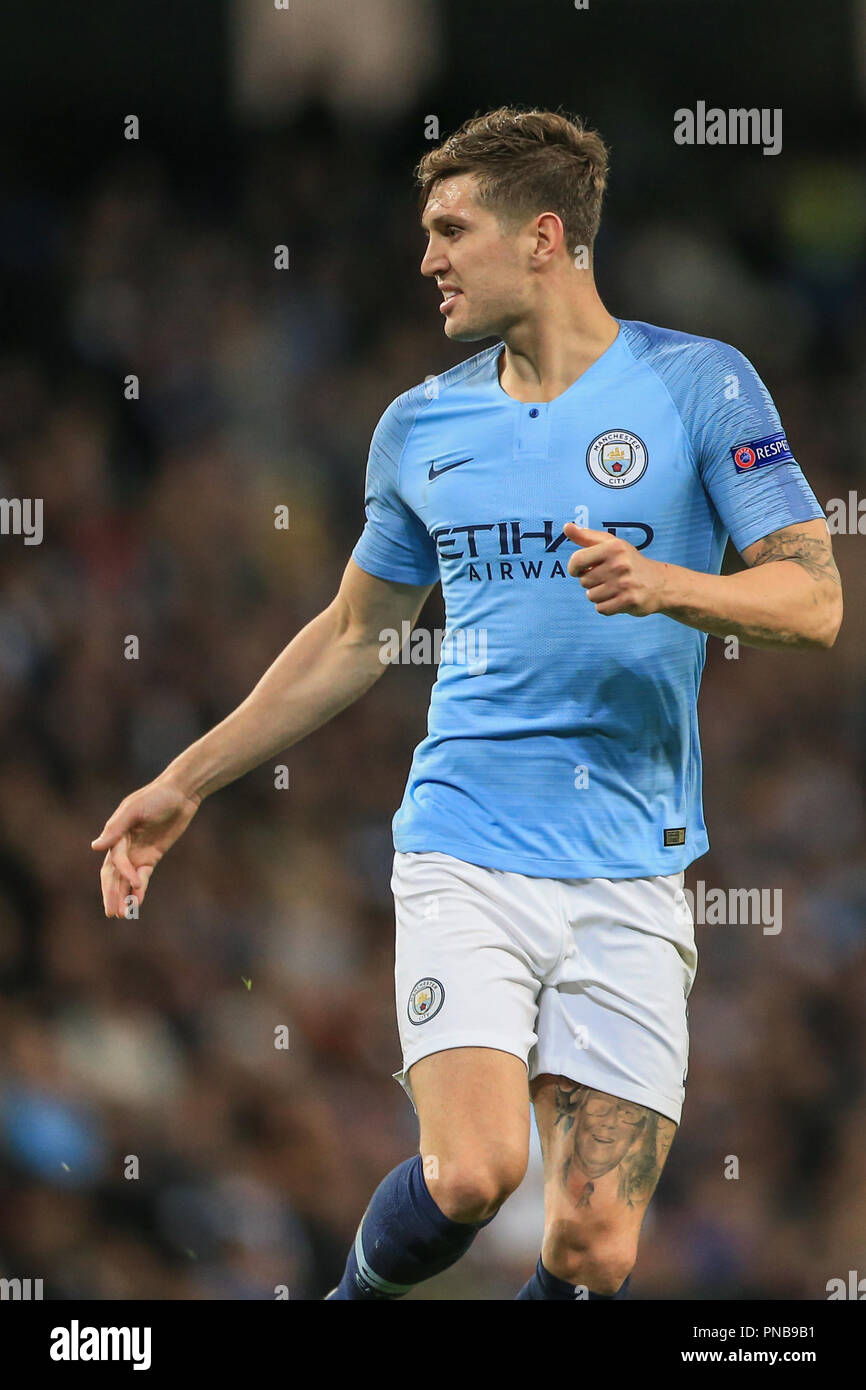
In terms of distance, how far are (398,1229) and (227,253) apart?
6.07 m

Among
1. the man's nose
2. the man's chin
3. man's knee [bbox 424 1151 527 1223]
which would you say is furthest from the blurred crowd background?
the man's nose

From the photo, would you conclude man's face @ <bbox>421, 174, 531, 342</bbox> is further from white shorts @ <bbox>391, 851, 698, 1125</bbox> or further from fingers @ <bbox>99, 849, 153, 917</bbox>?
fingers @ <bbox>99, 849, 153, 917</bbox>

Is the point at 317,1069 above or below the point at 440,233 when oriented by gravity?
below

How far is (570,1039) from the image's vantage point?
135 inches

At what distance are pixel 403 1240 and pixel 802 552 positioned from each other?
154cm

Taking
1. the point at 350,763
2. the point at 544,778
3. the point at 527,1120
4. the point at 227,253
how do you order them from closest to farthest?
the point at 527,1120 → the point at 544,778 → the point at 350,763 → the point at 227,253

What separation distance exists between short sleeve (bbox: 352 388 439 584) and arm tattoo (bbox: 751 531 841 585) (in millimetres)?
846

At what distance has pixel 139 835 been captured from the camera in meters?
3.71

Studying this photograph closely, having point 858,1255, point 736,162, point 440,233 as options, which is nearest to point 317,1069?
point 858,1255

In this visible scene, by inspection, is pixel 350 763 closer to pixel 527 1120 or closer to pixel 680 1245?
pixel 680 1245

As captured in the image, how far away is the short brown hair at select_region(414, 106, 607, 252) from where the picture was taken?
3.72 m

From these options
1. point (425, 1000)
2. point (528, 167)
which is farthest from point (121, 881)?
point (528, 167)

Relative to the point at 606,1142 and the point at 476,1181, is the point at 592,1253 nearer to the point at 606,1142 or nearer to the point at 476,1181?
the point at 606,1142

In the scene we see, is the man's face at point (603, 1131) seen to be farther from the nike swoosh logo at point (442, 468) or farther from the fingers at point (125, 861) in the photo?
the nike swoosh logo at point (442, 468)
